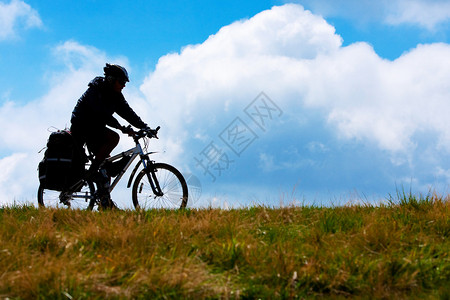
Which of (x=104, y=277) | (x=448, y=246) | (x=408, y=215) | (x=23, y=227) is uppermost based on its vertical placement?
(x=408, y=215)

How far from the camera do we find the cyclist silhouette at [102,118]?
317 inches

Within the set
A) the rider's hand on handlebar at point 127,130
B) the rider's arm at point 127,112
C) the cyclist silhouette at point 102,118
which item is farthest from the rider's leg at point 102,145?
the rider's arm at point 127,112

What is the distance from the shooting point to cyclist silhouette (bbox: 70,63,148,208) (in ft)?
26.4

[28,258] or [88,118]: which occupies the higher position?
[88,118]

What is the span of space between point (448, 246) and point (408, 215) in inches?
43.1

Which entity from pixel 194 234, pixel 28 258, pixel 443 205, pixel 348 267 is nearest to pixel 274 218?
pixel 194 234

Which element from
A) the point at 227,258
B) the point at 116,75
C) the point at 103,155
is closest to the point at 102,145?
the point at 103,155

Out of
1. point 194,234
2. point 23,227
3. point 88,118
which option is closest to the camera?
point 194,234

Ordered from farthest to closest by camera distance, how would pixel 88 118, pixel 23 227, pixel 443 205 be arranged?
pixel 88 118, pixel 443 205, pixel 23 227

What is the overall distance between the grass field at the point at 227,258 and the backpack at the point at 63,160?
1.84m

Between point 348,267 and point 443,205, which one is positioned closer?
point 348,267

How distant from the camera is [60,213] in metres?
6.98

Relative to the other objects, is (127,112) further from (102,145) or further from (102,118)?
(102,145)

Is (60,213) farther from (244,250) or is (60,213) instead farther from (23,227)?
(244,250)
